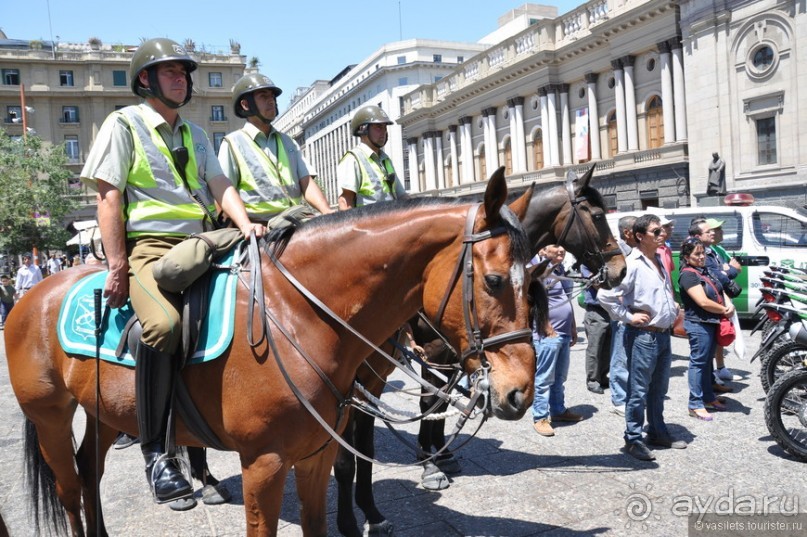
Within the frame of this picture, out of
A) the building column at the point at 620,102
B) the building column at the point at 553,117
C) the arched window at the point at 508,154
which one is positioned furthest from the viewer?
the arched window at the point at 508,154

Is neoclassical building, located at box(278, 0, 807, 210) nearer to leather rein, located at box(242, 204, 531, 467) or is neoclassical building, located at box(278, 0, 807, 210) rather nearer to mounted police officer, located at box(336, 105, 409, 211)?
mounted police officer, located at box(336, 105, 409, 211)

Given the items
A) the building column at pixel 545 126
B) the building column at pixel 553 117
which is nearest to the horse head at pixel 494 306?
the building column at pixel 553 117

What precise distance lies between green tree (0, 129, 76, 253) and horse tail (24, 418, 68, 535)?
93.1 ft

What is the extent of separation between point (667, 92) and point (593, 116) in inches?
259

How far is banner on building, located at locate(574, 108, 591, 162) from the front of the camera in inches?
1560

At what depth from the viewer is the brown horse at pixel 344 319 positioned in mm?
2508

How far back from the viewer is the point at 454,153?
56594 mm

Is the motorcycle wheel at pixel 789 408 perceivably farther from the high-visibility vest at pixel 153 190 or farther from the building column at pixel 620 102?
the building column at pixel 620 102

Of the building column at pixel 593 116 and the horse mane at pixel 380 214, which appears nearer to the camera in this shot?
the horse mane at pixel 380 214

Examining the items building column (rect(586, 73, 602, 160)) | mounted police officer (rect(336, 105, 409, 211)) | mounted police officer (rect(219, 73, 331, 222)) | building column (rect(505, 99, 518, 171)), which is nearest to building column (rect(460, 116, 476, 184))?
building column (rect(505, 99, 518, 171))

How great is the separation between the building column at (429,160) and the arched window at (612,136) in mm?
23545

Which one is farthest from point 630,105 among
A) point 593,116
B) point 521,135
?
point 521,135

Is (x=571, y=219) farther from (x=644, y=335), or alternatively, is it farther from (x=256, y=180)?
(x=256, y=180)

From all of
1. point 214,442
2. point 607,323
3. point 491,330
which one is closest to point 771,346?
point 607,323
